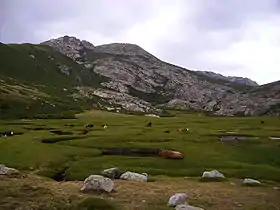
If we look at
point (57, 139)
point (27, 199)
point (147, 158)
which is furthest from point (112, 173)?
point (57, 139)

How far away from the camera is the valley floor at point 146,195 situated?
111ft

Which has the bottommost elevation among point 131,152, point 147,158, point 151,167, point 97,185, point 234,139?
point 151,167

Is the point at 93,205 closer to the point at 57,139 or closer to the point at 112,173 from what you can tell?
the point at 112,173

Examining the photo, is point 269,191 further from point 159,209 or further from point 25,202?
point 25,202

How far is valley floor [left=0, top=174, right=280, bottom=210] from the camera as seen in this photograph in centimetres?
3369

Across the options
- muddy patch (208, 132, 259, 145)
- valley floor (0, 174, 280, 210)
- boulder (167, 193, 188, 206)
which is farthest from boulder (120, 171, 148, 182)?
muddy patch (208, 132, 259, 145)

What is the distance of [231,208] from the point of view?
A: 37875 millimetres

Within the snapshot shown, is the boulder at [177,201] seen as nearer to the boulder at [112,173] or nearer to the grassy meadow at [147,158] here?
the boulder at [112,173]

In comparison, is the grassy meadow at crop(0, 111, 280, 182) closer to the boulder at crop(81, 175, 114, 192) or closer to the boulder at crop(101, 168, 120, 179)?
the boulder at crop(101, 168, 120, 179)

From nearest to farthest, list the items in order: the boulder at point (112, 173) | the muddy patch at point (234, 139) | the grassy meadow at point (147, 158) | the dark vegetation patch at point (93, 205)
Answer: the dark vegetation patch at point (93, 205) → the boulder at point (112, 173) → the grassy meadow at point (147, 158) → the muddy patch at point (234, 139)

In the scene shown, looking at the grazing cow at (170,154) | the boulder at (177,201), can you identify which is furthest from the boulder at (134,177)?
the grazing cow at (170,154)

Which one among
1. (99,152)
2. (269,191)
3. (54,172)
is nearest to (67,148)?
(99,152)

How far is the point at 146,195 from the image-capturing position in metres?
41.4

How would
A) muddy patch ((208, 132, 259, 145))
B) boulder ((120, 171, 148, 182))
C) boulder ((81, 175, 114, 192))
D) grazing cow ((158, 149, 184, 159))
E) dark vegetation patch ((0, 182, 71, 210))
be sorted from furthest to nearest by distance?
muddy patch ((208, 132, 259, 145)) → grazing cow ((158, 149, 184, 159)) → boulder ((120, 171, 148, 182)) → boulder ((81, 175, 114, 192)) → dark vegetation patch ((0, 182, 71, 210))
